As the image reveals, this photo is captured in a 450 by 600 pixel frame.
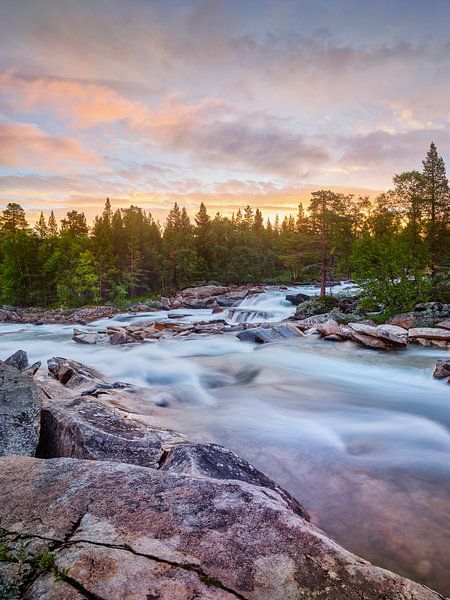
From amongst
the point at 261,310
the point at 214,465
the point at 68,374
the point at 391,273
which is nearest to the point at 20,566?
the point at 214,465

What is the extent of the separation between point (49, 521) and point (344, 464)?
189 inches

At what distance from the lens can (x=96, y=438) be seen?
4234mm

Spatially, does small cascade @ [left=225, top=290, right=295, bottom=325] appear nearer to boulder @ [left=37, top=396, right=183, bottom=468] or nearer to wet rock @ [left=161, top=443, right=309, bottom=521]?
boulder @ [left=37, top=396, right=183, bottom=468]

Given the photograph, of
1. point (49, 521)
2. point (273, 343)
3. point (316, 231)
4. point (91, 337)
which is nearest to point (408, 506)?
point (49, 521)

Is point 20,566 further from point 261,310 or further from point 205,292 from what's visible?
point 205,292

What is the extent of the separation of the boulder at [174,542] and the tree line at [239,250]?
19.3 metres

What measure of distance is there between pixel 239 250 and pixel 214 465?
59234 mm

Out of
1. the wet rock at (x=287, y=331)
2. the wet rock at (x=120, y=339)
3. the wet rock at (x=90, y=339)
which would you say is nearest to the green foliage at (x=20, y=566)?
the wet rock at (x=120, y=339)

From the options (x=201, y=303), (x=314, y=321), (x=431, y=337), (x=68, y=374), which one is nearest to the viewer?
(x=68, y=374)

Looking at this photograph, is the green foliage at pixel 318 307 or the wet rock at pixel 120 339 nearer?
the wet rock at pixel 120 339

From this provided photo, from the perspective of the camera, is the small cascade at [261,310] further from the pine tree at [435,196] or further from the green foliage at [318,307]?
the pine tree at [435,196]

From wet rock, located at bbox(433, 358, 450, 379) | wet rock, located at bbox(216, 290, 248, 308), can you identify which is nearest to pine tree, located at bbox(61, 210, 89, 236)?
wet rock, located at bbox(216, 290, 248, 308)

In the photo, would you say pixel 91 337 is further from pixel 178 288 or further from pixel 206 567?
pixel 178 288

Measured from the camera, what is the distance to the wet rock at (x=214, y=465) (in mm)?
3594
